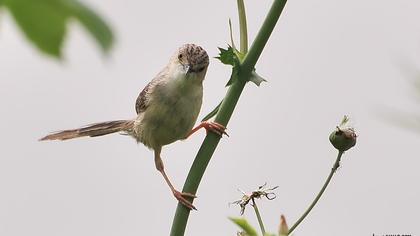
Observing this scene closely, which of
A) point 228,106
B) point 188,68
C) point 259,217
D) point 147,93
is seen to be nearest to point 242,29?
point 228,106

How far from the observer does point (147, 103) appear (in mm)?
6703

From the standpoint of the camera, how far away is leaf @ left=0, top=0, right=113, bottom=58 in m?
0.76

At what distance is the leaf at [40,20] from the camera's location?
2.50ft

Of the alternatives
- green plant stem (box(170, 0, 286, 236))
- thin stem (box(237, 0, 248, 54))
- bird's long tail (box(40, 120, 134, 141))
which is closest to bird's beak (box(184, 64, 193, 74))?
bird's long tail (box(40, 120, 134, 141))

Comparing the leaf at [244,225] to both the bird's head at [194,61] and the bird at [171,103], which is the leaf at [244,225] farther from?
the bird's head at [194,61]

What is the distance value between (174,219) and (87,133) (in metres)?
5.55

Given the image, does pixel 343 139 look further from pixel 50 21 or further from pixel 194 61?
pixel 194 61

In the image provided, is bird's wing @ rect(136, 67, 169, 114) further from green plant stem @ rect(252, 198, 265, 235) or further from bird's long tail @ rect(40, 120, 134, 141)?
green plant stem @ rect(252, 198, 265, 235)

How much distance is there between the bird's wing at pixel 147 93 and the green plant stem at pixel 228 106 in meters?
4.09

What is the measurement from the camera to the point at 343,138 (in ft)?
10.6

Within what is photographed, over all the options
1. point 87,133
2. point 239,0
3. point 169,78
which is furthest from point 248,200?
point 87,133

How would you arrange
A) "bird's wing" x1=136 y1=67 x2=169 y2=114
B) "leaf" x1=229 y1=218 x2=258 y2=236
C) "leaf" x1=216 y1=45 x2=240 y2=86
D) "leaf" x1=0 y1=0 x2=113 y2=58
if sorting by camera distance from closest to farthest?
"leaf" x1=0 y1=0 x2=113 y2=58, "leaf" x1=229 y1=218 x2=258 y2=236, "leaf" x1=216 y1=45 x2=240 y2=86, "bird's wing" x1=136 y1=67 x2=169 y2=114

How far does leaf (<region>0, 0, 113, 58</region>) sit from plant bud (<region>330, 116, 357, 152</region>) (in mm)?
2527

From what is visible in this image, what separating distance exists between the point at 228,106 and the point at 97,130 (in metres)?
5.60
